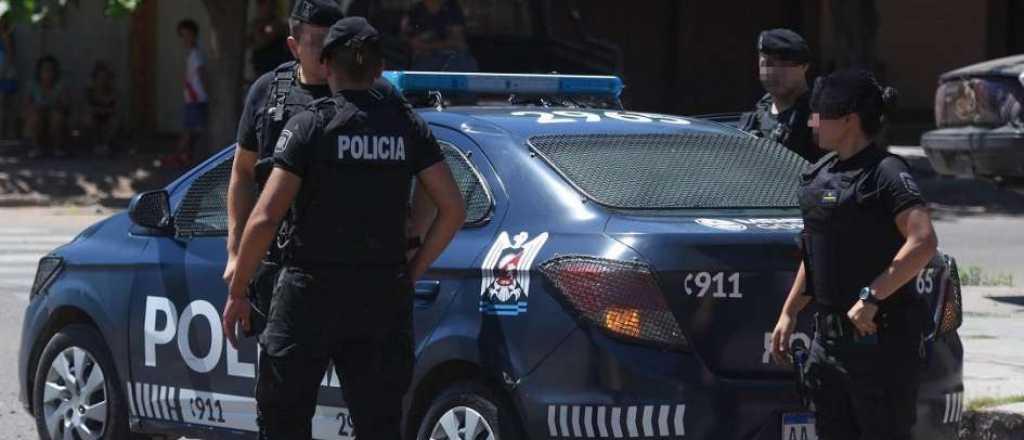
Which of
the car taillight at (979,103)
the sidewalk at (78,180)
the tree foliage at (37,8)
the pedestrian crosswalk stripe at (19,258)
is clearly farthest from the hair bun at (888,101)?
the sidewalk at (78,180)

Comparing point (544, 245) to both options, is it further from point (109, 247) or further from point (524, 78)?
point (109, 247)

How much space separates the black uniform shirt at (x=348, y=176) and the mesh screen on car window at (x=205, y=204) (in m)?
1.68

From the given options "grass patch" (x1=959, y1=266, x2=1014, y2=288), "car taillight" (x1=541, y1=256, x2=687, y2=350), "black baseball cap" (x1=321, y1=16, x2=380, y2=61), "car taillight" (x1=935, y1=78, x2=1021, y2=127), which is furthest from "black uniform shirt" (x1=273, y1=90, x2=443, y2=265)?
"grass patch" (x1=959, y1=266, x2=1014, y2=288)

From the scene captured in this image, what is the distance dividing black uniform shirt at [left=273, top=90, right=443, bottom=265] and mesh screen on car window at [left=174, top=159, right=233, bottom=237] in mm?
1685

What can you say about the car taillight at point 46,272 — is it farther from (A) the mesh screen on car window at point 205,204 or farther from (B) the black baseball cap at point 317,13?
(B) the black baseball cap at point 317,13

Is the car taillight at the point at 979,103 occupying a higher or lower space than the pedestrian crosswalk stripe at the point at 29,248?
higher

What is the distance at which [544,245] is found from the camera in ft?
19.2

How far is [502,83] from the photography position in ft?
23.4

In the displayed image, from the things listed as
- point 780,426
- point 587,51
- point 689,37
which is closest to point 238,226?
point 780,426

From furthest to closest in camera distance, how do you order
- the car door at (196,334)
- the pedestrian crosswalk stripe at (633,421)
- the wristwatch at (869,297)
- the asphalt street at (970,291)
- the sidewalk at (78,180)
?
the sidewalk at (78,180) < the asphalt street at (970,291) < the car door at (196,334) < the pedestrian crosswalk stripe at (633,421) < the wristwatch at (869,297)

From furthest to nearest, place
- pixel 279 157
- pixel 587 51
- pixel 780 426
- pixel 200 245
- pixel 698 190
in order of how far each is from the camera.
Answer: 1. pixel 587 51
2. pixel 200 245
3. pixel 698 190
4. pixel 780 426
5. pixel 279 157

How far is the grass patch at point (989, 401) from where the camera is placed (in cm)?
746

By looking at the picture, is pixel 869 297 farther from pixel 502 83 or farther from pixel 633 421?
pixel 502 83

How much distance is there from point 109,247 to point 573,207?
7.44 ft
